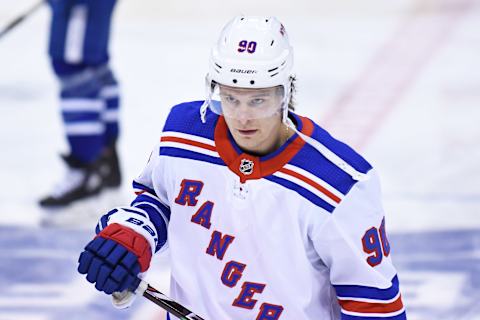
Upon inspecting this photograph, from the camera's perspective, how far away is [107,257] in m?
2.25

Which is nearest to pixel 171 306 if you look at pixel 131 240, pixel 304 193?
pixel 131 240

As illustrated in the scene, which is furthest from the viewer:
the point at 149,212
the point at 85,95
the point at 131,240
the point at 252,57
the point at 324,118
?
the point at 324,118

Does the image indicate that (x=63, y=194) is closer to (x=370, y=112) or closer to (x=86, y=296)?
(x=86, y=296)

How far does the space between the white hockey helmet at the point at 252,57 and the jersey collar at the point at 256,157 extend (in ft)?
0.21

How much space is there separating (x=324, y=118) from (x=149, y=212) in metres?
2.41

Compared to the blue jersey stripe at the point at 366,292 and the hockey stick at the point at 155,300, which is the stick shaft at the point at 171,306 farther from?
the blue jersey stripe at the point at 366,292

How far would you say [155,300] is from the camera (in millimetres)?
2371

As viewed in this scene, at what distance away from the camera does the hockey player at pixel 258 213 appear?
2180mm

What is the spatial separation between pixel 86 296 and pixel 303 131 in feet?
5.06

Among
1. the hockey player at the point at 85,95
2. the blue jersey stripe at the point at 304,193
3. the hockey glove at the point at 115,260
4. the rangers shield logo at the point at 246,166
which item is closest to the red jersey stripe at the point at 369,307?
the blue jersey stripe at the point at 304,193

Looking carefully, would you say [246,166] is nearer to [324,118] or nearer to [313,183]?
[313,183]

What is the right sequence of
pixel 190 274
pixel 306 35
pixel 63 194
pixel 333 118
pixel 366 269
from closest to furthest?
pixel 366 269 → pixel 190 274 → pixel 63 194 → pixel 333 118 → pixel 306 35

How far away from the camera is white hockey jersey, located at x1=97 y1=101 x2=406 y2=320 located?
7.19 feet

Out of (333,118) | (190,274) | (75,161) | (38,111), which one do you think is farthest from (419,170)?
(190,274)
